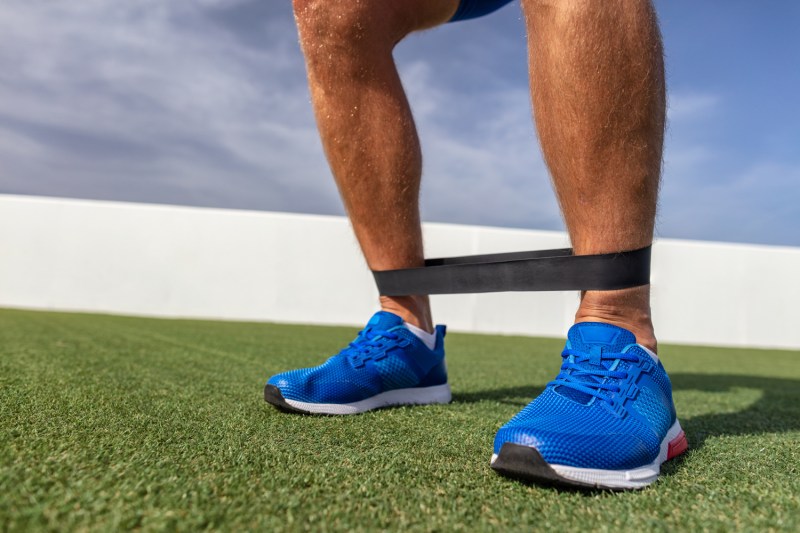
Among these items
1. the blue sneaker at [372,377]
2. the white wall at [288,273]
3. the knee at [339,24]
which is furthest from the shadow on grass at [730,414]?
the white wall at [288,273]

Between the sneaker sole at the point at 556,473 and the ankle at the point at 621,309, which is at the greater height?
the ankle at the point at 621,309

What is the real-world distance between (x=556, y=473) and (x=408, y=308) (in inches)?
20.1

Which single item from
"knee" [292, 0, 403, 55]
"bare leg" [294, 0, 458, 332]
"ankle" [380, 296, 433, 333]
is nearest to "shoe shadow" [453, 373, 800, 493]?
"ankle" [380, 296, 433, 333]

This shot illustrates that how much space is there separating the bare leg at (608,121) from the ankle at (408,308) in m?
0.36

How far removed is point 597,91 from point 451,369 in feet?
4.33

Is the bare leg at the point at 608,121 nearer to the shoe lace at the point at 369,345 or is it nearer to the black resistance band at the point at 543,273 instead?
the black resistance band at the point at 543,273

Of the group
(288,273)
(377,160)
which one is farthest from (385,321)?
(288,273)

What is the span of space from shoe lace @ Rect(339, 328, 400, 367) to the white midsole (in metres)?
0.07

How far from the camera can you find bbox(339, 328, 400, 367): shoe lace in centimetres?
96

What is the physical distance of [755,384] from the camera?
197cm

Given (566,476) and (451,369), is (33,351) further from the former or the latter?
(566,476)

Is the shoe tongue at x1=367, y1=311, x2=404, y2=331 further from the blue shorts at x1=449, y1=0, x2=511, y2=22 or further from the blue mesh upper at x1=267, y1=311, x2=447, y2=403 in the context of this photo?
the blue shorts at x1=449, y1=0, x2=511, y2=22

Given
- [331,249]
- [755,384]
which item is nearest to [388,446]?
[755,384]

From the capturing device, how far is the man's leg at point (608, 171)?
0.70 m
